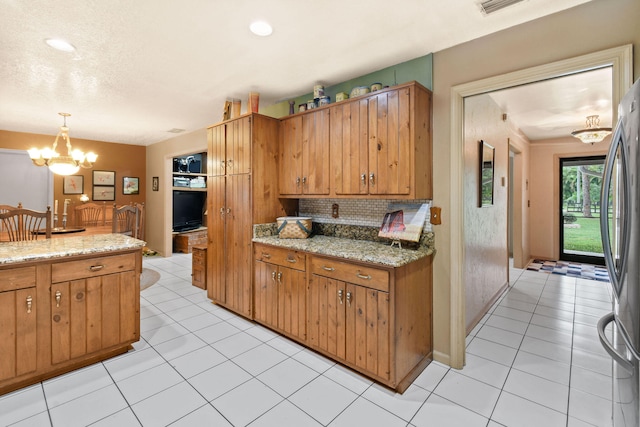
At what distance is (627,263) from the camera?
1.15 m

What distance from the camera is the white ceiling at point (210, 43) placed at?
1895 millimetres

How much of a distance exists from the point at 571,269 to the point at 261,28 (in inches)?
246

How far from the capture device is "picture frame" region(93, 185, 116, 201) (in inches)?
249

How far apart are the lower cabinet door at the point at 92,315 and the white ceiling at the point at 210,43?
71.5 inches

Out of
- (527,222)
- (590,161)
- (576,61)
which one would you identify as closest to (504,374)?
(576,61)

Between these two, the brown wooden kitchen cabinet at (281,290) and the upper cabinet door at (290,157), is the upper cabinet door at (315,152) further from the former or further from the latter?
the brown wooden kitchen cabinet at (281,290)

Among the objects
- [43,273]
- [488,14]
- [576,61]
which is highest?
[488,14]

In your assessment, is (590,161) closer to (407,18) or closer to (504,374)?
(504,374)

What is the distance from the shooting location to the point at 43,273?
209 cm

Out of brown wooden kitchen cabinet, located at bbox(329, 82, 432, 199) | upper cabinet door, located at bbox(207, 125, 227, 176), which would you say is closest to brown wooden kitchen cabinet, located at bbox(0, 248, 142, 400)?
upper cabinet door, located at bbox(207, 125, 227, 176)

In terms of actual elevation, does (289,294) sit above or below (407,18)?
below

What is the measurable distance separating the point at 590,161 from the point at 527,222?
1.56 meters

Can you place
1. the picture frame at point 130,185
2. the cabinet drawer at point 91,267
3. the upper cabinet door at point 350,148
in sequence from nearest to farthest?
1. the cabinet drawer at point 91,267
2. the upper cabinet door at point 350,148
3. the picture frame at point 130,185

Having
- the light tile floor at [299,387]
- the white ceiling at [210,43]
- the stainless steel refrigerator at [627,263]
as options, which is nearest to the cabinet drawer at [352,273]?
the light tile floor at [299,387]
